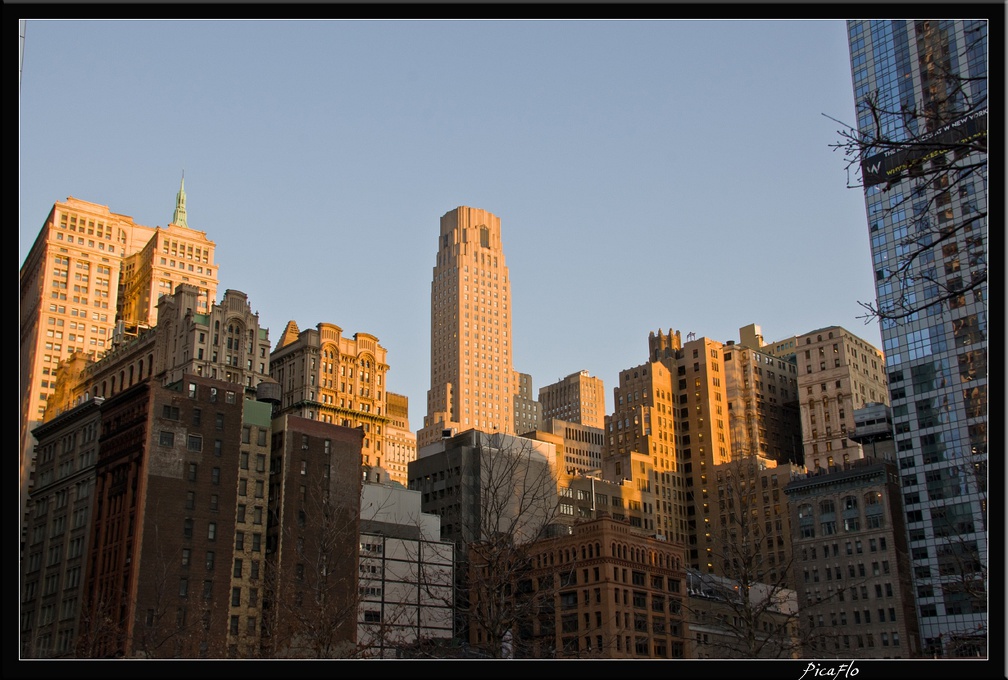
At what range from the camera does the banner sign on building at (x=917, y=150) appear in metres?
16.6

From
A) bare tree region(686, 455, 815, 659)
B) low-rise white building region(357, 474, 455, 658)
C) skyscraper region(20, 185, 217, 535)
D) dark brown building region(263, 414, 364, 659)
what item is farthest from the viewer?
skyscraper region(20, 185, 217, 535)

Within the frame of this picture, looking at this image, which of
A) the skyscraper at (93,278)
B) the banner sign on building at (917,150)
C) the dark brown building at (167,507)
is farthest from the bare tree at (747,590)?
the skyscraper at (93,278)

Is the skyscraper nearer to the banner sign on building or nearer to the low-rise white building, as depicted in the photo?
the low-rise white building

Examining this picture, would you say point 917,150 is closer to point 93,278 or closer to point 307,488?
point 307,488

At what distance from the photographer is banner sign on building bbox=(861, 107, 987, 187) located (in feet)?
54.4

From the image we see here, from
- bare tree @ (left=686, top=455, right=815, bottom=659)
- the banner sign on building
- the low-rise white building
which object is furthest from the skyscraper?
the banner sign on building

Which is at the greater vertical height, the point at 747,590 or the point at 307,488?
the point at 307,488

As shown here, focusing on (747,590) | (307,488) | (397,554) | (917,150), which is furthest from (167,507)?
(917,150)

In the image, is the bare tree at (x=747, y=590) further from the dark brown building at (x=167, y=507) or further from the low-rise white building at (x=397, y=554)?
the dark brown building at (x=167, y=507)

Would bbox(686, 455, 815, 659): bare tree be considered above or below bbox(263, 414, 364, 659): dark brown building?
below

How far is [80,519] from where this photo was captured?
109 m

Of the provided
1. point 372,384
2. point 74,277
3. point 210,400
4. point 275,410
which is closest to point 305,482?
point 210,400

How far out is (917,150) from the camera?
17.8m

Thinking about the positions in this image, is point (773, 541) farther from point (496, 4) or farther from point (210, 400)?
point (496, 4)
